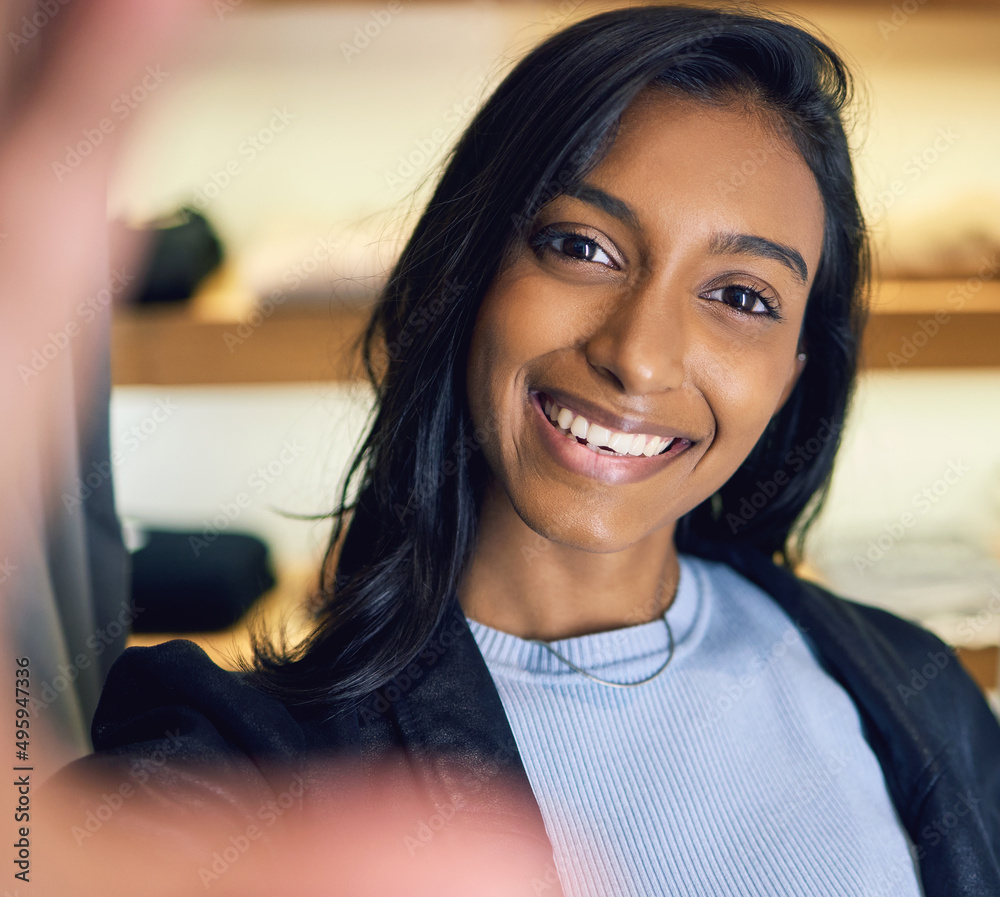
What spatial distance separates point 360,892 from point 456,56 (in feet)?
4.26

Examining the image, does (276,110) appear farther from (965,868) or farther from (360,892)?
(965,868)

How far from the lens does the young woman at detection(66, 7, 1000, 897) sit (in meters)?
0.75

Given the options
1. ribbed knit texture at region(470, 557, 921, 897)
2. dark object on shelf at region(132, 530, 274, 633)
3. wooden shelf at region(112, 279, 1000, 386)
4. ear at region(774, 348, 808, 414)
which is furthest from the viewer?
dark object on shelf at region(132, 530, 274, 633)

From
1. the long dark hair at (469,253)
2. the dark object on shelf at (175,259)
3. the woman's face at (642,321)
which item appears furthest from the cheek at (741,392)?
the dark object on shelf at (175,259)

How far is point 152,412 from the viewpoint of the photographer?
63.4 inches

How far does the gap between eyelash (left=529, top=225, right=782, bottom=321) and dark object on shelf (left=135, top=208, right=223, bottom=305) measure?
74 cm

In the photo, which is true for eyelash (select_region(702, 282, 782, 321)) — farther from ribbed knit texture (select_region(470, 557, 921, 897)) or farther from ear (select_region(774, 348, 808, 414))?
ribbed knit texture (select_region(470, 557, 921, 897))

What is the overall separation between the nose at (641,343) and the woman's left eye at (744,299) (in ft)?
0.28

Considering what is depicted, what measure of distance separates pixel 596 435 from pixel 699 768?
343mm

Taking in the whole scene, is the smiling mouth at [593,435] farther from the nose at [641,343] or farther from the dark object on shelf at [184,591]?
the dark object on shelf at [184,591]

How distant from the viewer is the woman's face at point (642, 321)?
75 centimetres

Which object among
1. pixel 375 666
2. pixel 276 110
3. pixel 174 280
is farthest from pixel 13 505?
pixel 276 110

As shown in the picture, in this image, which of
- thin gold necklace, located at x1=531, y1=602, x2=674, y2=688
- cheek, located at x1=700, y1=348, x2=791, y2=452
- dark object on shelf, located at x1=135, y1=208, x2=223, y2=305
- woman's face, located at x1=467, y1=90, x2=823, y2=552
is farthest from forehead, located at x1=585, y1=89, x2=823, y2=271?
dark object on shelf, located at x1=135, y1=208, x2=223, y2=305

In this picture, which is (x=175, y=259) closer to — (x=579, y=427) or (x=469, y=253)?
(x=469, y=253)
